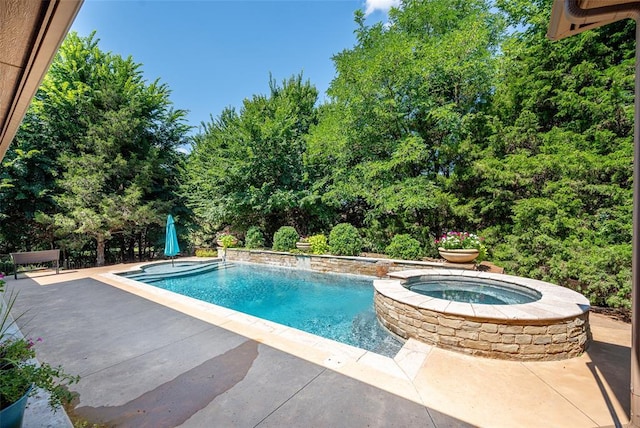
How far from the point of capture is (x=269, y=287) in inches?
307

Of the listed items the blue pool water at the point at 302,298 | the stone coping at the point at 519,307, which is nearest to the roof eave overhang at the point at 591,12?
the stone coping at the point at 519,307

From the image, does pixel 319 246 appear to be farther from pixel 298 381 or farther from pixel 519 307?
pixel 298 381

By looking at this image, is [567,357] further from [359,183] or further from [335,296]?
[359,183]

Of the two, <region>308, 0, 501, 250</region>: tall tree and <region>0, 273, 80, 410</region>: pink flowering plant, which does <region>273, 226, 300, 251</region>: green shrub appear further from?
<region>0, 273, 80, 410</region>: pink flowering plant

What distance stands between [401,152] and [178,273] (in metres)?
9.10

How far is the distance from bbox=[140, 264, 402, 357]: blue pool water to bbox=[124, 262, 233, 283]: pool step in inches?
6.2

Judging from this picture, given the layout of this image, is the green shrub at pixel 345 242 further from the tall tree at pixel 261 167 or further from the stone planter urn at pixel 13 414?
the stone planter urn at pixel 13 414

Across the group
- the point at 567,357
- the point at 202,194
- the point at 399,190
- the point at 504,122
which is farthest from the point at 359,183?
the point at 202,194

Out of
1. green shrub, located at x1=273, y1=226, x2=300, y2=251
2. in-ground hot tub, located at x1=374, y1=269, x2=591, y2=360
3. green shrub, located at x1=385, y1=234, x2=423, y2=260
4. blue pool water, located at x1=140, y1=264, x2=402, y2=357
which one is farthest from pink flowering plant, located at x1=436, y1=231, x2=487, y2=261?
green shrub, located at x1=273, y1=226, x2=300, y2=251

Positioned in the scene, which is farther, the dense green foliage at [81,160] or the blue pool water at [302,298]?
the dense green foliage at [81,160]

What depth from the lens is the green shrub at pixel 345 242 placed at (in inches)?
368

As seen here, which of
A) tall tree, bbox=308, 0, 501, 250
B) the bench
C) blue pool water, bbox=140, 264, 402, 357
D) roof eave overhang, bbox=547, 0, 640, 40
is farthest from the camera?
tall tree, bbox=308, 0, 501, 250

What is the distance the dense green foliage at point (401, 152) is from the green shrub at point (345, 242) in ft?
0.20

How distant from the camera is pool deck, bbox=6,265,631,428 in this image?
6.98 feet
